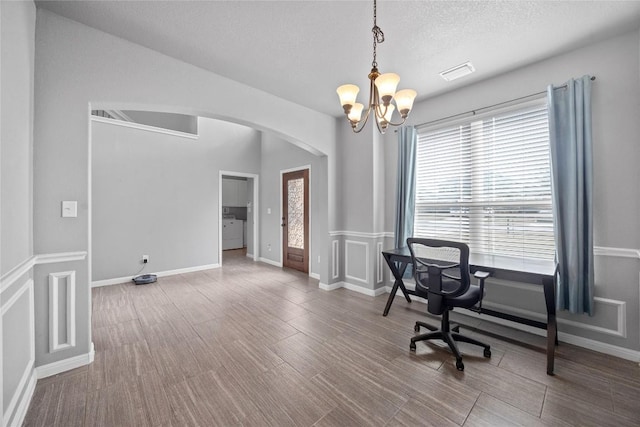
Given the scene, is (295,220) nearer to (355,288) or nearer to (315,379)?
(355,288)

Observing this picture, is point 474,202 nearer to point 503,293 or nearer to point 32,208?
point 503,293

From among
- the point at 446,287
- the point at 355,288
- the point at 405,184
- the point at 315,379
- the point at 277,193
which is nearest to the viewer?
the point at 315,379

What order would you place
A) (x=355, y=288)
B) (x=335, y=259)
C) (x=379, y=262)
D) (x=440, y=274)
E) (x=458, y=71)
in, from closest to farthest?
(x=440, y=274)
(x=458, y=71)
(x=379, y=262)
(x=355, y=288)
(x=335, y=259)

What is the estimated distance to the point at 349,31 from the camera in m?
2.15

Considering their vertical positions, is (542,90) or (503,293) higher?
(542,90)

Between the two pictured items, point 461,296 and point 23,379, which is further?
point 461,296

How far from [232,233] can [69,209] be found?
6.19m

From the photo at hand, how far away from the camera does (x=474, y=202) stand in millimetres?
3066

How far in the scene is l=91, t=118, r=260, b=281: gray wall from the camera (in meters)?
4.25

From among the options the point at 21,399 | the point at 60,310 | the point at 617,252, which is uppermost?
the point at 617,252

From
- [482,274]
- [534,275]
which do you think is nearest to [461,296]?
[482,274]

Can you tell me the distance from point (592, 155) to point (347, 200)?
107 inches

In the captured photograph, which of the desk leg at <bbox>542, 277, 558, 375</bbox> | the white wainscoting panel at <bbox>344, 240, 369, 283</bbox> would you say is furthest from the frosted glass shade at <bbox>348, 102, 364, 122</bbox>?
the white wainscoting panel at <bbox>344, 240, 369, 283</bbox>

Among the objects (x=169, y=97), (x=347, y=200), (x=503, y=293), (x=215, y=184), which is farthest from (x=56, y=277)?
(x=503, y=293)
